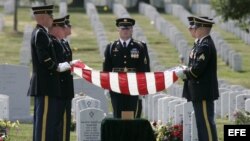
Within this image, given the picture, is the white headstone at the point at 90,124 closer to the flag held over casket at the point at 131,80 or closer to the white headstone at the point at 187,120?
the flag held over casket at the point at 131,80

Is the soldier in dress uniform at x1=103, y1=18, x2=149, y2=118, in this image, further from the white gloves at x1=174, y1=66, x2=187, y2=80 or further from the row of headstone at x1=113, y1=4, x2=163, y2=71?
the row of headstone at x1=113, y1=4, x2=163, y2=71

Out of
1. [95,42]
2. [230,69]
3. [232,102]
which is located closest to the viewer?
[232,102]

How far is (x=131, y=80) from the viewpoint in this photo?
48.7 ft

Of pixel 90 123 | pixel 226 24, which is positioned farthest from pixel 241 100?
pixel 226 24

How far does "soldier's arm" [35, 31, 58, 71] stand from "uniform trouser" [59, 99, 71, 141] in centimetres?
58

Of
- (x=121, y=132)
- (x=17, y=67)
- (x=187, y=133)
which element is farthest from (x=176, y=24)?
(x=121, y=132)

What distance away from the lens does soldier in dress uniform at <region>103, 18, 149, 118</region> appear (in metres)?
15.8

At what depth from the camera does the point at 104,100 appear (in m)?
21.7

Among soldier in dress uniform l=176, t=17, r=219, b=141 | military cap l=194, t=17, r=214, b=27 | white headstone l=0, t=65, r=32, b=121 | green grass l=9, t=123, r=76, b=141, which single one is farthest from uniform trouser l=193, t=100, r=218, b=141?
white headstone l=0, t=65, r=32, b=121

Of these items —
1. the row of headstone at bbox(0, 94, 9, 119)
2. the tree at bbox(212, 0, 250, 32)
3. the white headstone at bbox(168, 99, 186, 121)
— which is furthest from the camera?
the tree at bbox(212, 0, 250, 32)

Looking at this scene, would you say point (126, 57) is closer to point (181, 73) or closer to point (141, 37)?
point (181, 73)

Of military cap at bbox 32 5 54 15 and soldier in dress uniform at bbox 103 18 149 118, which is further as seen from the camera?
soldier in dress uniform at bbox 103 18 149 118

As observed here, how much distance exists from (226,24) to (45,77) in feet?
115

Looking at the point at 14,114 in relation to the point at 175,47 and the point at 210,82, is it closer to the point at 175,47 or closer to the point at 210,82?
the point at 210,82
